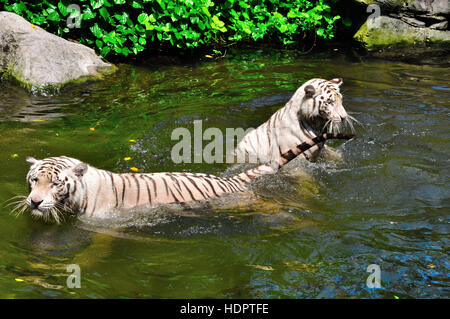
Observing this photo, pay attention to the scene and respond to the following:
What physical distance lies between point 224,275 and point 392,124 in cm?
370

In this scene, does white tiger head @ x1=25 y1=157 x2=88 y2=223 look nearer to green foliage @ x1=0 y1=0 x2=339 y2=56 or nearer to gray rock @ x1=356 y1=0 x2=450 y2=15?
green foliage @ x1=0 y1=0 x2=339 y2=56

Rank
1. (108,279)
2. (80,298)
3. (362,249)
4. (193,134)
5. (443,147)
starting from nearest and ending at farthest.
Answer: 1. (80,298)
2. (108,279)
3. (362,249)
4. (443,147)
5. (193,134)

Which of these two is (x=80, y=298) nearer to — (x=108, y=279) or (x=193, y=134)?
(x=108, y=279)

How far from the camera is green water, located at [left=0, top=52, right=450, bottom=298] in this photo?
373 centimetres

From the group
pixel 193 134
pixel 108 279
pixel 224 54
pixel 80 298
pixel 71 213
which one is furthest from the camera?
pixel 224 54

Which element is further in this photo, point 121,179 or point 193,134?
point 193,134

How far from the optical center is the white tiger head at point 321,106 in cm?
544

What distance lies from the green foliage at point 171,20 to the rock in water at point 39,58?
1.31 ft

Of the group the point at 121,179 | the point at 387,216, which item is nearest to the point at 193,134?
the point at 121,179

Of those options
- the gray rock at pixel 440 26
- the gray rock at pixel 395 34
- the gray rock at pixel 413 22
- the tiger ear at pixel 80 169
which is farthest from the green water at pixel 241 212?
the gray rock at pixel 440 26

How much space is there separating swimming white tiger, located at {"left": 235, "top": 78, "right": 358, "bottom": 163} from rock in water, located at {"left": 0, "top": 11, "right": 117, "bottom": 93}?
11.2 ft

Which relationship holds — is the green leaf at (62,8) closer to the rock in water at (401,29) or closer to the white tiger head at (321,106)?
the white tiger head at (321,106)

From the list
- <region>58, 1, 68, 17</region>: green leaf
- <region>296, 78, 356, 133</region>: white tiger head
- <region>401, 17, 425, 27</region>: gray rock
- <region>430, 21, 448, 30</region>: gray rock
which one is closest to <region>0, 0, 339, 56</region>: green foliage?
<region>58, 1, 68, 17</region>: green leaf

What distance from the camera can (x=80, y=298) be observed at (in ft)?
11.5
